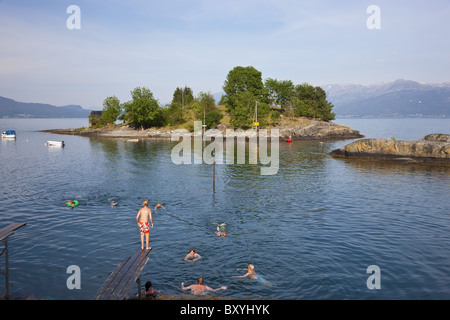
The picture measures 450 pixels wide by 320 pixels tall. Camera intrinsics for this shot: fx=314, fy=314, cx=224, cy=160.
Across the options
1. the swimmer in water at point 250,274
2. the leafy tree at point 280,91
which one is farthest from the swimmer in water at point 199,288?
the leafy tree at point 280,91

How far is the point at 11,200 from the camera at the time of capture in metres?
34.7

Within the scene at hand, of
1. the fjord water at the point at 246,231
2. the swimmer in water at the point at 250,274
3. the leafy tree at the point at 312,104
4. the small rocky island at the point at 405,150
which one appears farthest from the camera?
the leafy tree at the point at 312,104

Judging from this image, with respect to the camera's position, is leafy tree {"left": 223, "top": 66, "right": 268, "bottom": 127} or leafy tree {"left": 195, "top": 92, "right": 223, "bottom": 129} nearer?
leafy tree {"left": 195, "top": 92, "right": 223, "bottom": 129}

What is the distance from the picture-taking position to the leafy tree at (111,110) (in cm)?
15438

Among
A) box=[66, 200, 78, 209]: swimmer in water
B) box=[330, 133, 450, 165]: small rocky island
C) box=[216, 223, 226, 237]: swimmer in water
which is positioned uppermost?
box=[330, 133, 450, 165]: small rocky island

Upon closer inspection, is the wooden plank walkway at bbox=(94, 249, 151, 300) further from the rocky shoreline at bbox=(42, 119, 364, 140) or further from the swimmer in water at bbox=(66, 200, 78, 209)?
the rocky shoreline at bbox=(42, 119, 364, 140)

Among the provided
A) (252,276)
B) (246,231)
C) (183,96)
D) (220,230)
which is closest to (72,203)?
(220,230)

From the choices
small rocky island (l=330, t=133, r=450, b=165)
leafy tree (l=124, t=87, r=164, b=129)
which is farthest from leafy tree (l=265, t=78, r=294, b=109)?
small rocky island (l=330, t=133, r=450, b=165)

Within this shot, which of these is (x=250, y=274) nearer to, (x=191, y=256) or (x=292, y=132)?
(x=191, y=256)

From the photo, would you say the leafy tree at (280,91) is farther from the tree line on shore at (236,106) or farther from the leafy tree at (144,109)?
the leafy tree at (144,109)

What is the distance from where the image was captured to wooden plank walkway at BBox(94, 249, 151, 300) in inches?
494

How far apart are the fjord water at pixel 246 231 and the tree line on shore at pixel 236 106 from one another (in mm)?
83781

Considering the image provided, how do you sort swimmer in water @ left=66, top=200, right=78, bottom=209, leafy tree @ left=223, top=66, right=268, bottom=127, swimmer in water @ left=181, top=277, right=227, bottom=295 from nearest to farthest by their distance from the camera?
swimmer in water @ left=181, top=277, right=227, bottom=295 < swimmer in water @ left=66, top=200, right=78, bottom=209 < leafy tree @ left=223, top=66, right=268, bottom=127
